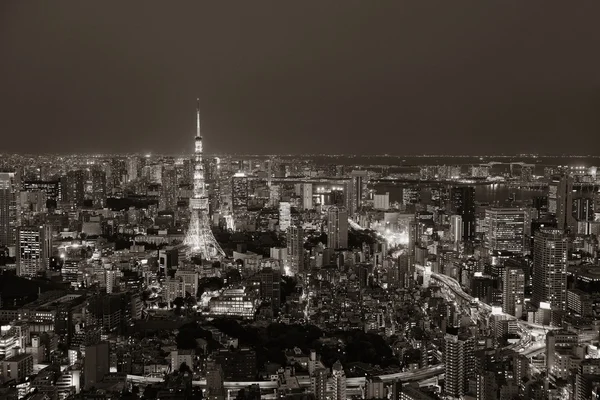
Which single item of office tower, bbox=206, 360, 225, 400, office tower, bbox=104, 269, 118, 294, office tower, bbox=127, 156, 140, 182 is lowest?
office tower, bbox=206, 360, 225, 400

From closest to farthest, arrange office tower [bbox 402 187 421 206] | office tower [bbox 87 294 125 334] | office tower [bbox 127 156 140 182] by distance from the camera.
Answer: office tower [bbox 87 294 125 334]
office tower [bbox 402 187 421 206]
office tower [bbox 127 156 140 182]

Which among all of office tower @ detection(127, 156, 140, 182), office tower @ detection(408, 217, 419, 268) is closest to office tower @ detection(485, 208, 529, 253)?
office tower @ detection(408, 217, 419, 268)

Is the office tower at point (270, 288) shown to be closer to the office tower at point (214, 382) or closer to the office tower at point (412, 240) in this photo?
the office tower at point (412, 240)

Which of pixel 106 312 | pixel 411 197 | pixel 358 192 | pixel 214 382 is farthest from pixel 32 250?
pixel 411 197

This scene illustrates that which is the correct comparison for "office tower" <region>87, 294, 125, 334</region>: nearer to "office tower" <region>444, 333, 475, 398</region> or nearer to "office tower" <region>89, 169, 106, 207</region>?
"office tower" <region>444, 333, 475, 398</region>

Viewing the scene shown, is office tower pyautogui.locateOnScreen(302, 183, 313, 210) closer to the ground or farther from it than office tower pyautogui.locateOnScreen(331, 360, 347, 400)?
farther from it

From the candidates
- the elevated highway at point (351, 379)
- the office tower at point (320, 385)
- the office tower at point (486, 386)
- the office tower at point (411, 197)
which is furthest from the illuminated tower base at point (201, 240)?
the office tower at point (411, 197)

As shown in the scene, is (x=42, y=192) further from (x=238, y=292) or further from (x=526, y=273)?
(x=526, y=273)

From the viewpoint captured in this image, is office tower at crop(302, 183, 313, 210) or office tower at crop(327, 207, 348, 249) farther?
office tower at crop(302, 183, 313, 210)
